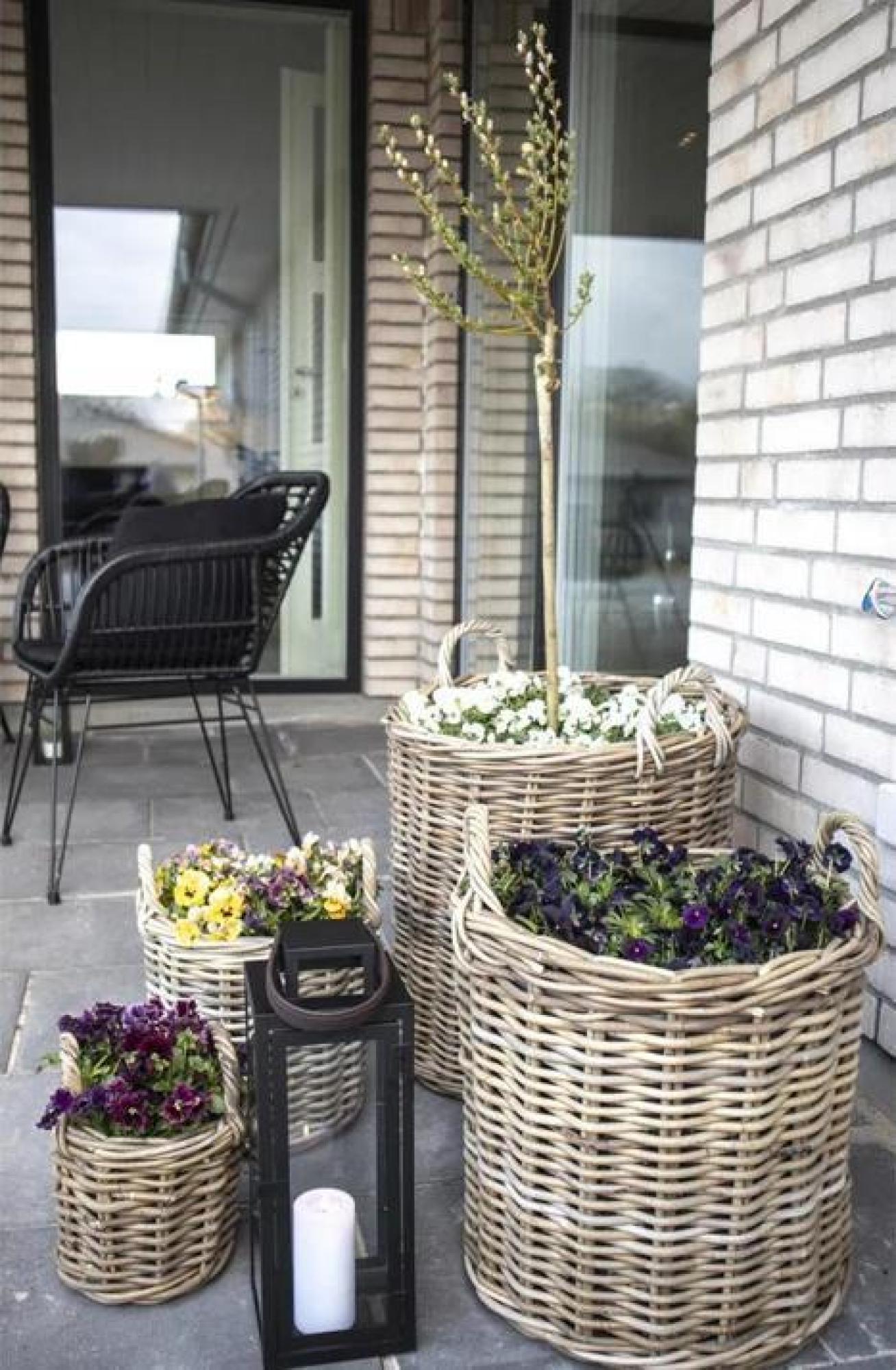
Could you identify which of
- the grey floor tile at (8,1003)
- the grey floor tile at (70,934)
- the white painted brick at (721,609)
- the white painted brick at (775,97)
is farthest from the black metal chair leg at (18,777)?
the white painted brick at (775,97)

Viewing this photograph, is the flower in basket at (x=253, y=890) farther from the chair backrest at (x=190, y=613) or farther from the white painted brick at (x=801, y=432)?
the chair backrest at (x=190, y=613)

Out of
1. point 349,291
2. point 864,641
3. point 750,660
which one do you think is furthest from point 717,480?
point 349,291

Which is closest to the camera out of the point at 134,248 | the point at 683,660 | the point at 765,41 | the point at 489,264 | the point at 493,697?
the point at 493,697

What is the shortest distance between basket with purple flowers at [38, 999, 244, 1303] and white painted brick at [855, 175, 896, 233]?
1.43 metres

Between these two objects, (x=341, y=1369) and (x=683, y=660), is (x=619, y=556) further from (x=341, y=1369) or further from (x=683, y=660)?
(x=341, y=1369)

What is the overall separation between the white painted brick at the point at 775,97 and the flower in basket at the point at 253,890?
54.1 inches

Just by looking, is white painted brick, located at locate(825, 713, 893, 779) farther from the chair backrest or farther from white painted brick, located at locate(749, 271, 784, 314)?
the chair backrest

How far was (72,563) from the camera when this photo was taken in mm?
4684

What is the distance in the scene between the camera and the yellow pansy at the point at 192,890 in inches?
69.1

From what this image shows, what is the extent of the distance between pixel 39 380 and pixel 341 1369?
3817 millimetres

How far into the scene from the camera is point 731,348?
2.41 meters

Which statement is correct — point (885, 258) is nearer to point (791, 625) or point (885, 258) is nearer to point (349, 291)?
point (791, 625)

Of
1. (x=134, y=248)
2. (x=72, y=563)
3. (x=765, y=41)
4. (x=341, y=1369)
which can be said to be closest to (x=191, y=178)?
(x=134, y=248)

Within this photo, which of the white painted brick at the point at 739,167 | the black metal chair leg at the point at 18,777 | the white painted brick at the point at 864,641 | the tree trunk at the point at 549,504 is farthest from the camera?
the black metal chair leg at the point at 18,777
